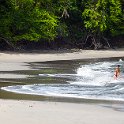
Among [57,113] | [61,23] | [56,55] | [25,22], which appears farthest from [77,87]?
[61,23]

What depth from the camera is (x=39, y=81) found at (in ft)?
56.3

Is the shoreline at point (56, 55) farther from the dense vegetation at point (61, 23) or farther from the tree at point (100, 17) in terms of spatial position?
the tree at point (100, 17)

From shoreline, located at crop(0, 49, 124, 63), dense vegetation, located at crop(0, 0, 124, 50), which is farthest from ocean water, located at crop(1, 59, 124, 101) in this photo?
dense vegetation, located at crop(0, 0, 124, 50)

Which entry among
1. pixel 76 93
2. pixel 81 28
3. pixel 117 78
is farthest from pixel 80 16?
pixel 76 93

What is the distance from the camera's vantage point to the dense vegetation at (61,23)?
33438 mm

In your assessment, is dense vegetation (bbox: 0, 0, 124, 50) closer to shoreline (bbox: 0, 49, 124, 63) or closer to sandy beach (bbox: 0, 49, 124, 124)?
shoreline (bbox: 0, 49, 124, 63)

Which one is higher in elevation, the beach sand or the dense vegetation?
the dense vegetation

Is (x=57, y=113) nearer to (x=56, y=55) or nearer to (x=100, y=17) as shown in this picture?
(x=56, y=55)

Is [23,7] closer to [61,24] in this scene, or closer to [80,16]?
[61,24]

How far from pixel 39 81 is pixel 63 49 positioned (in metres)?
20.2

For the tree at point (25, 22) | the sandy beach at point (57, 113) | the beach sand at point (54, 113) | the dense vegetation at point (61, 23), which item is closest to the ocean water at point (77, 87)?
the sandy beach at point (57, 113)

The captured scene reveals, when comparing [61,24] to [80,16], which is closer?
[61,24]

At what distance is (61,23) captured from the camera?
38156 millimetres

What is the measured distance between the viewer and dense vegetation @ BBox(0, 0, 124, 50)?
33438 mm
